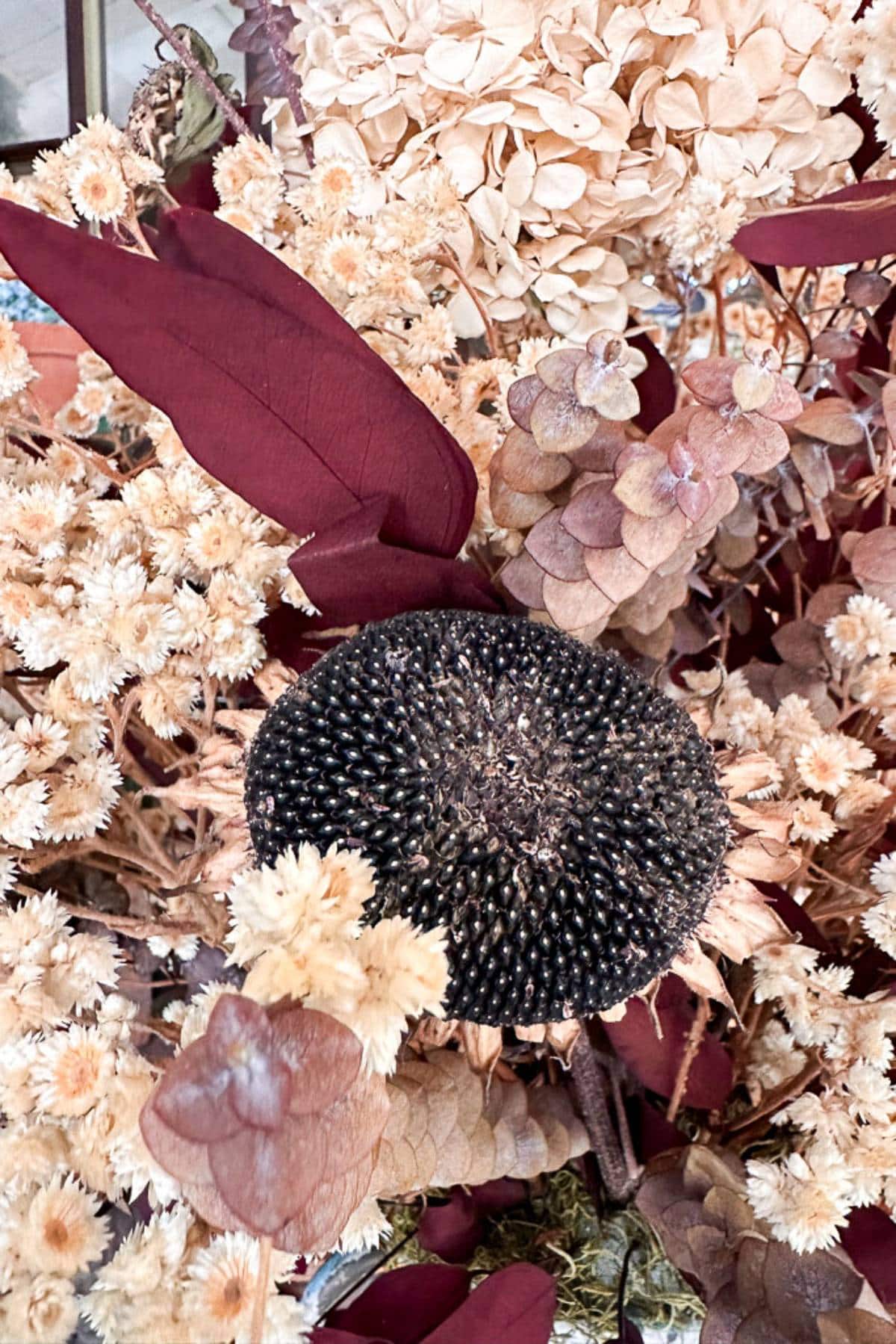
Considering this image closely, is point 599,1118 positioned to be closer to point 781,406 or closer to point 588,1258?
point 588,1258

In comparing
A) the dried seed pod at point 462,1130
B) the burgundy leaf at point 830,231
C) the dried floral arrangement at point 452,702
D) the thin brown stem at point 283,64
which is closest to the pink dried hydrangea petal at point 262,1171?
the dried floral arrangement at point 452,702

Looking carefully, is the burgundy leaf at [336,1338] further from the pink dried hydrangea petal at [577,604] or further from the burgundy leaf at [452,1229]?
the pink dried hydrangea petal at [577,604]

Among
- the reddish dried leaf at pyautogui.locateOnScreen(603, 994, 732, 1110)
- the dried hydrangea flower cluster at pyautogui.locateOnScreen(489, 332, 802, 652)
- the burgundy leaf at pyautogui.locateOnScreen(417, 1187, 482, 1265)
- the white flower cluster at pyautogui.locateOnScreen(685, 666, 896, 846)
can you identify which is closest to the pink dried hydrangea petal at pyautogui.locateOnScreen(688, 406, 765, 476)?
the dried hydrangea flower cluster at pyautogui.locateOnScreen(489, 332, 802, 652)

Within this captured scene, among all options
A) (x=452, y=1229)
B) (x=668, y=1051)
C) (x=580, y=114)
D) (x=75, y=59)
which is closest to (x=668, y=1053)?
(x=668, y=1051)

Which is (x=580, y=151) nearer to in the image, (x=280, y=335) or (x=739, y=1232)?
(x=280, y=335)

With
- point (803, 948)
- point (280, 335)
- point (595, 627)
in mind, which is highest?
point (280, 335)

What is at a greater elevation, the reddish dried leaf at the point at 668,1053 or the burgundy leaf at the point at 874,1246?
the reddish dried leaf at the point at 668,1053

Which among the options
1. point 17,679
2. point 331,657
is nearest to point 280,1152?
point 331,657
